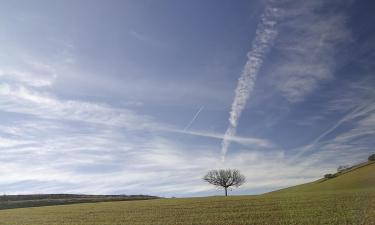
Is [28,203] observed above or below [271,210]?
above

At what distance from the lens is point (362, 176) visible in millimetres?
96500

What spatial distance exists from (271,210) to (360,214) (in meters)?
8.53

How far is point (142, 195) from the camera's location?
122188 mm

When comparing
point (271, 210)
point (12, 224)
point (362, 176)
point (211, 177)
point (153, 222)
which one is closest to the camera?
point (153, 222)

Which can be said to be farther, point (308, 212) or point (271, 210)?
point (271, 210)

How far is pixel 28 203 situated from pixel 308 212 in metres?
79.0

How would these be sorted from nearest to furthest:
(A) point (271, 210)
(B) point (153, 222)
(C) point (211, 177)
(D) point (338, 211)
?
(D) point (338, 211), (B) point (153, 222), (A) point (271, 210), (C) point (211, 177)

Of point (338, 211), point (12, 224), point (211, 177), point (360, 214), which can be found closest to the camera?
point (360, 214)

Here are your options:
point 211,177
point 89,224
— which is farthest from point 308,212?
point 211,177

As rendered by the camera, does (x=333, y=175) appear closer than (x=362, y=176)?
No

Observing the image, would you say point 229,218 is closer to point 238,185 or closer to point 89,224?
point 89,224

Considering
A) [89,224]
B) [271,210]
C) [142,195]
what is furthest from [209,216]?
[142,195]

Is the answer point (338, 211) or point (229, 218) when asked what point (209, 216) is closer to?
point (229, 218)

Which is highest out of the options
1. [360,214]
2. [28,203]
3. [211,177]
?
[211,177]
